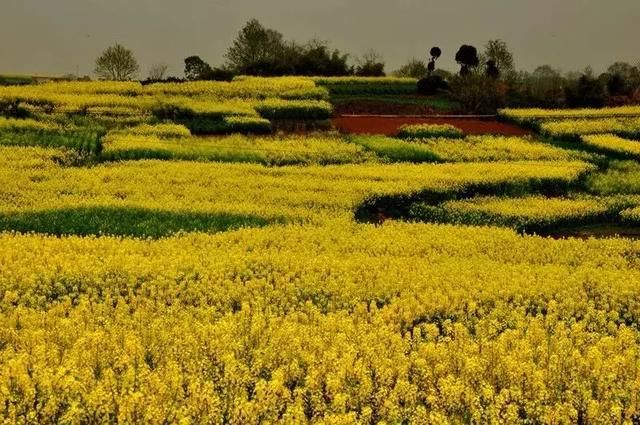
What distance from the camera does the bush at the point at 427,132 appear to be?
121 ft

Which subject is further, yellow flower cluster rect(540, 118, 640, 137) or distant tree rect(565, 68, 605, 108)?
distant tree rect(565, 68, 605, 108)

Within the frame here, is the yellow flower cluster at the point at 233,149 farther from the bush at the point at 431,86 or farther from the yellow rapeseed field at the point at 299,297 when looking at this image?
the bush at the point at 431,86

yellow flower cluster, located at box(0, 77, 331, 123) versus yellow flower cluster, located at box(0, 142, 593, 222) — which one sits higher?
yellow flower cluster, located at box(0, 77, 331, 123)

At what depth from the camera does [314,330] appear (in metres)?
10.8

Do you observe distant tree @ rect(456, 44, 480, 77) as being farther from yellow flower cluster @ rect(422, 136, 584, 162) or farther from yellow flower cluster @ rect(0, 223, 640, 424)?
yellow flower cluster @ rect(0, 223, 640, 424)

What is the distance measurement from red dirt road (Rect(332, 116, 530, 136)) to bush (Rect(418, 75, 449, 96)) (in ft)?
29.2

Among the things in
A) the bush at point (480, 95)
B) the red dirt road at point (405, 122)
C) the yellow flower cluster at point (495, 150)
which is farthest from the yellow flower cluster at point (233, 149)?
the bush at point (480, 95)

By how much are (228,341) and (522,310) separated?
194 inches

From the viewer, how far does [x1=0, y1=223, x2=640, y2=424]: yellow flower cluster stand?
833cm

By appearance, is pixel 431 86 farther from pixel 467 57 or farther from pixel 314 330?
pixel 314 330

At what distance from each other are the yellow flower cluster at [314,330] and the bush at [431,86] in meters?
34.8

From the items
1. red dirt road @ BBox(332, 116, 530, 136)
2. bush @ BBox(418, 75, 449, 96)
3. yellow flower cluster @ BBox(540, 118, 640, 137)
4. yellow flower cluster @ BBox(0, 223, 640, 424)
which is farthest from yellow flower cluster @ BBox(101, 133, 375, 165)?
bush @ BBox(418, 75, 449, 96)

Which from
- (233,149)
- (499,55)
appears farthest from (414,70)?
(233,149)

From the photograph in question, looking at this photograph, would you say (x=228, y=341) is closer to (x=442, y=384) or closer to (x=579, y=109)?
(x=442, y=384)
